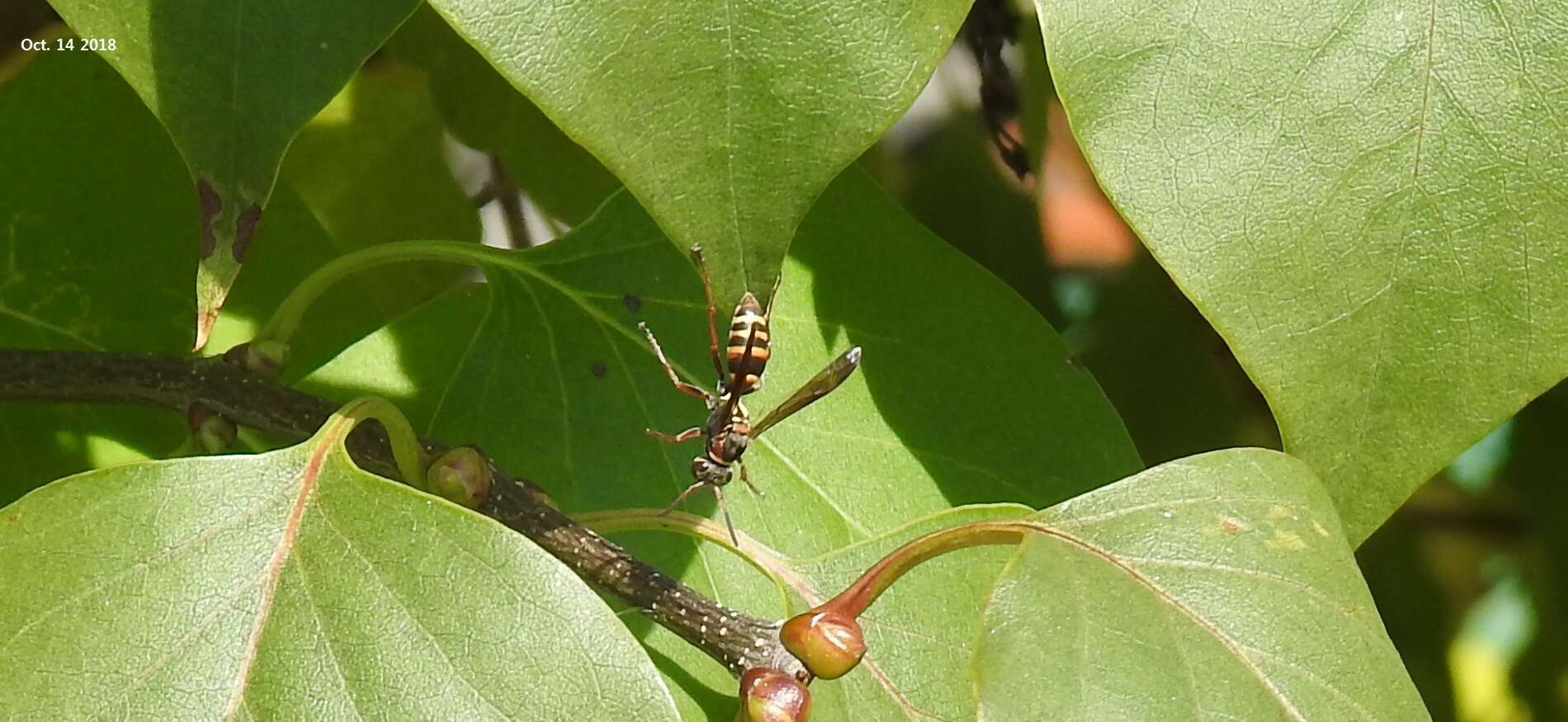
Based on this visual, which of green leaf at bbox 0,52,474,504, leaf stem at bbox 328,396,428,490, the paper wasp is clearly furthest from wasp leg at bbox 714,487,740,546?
green leaf at bbox 0,52,474,504

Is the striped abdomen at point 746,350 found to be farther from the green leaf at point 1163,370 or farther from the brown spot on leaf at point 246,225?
the green leaf at point 1163,370

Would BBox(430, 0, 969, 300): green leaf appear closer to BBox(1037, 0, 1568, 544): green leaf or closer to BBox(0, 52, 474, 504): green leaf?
BBox(1037, 0, 1568, 544): green leaf

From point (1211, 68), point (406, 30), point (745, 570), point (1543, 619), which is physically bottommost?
point (1543, 619)

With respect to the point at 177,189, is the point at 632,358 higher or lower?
lower

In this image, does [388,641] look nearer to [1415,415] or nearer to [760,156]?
[760,156]

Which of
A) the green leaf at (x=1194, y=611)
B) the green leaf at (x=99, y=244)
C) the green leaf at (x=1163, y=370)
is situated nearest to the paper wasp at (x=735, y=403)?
the green leaf at (x=1194, y=611)

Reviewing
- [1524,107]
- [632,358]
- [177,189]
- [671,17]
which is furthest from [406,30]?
[1524,107]
